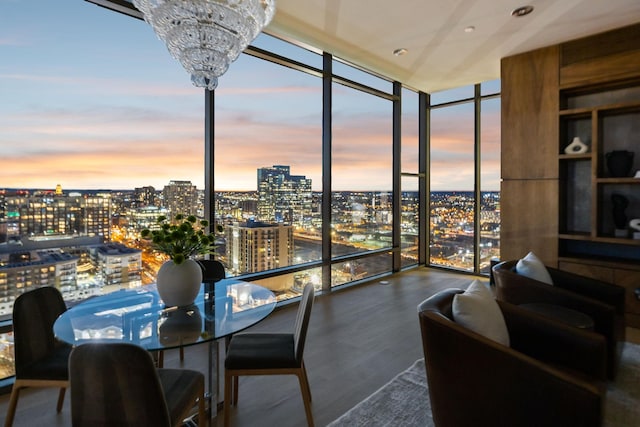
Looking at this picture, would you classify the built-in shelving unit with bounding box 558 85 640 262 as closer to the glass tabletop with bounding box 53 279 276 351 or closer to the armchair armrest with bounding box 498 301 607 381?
the armchair armrest with bounding box 498 301 607 381

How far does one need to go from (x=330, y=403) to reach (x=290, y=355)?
58 centimetres

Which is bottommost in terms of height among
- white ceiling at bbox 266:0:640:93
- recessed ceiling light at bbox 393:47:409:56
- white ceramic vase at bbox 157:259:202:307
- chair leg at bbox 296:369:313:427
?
chair leg at bbox 296:369:313:427

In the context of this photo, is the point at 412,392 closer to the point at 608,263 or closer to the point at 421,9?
the point at 608,263

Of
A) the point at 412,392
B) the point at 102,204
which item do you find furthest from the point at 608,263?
the point at 102,204

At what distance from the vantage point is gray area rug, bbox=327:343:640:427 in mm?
2133

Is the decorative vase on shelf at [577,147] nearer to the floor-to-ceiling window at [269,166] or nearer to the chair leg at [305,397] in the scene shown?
the floor-to-ceiling window at [269,166]

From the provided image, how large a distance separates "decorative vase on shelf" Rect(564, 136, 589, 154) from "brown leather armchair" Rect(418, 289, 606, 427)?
3130mm

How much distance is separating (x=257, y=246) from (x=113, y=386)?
2.87m

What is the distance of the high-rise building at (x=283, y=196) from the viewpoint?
421cm

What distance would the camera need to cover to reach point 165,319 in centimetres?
192

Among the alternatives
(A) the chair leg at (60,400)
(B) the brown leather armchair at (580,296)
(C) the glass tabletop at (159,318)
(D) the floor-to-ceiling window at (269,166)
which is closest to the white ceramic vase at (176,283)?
(C) the glass tabletop at (159,318)

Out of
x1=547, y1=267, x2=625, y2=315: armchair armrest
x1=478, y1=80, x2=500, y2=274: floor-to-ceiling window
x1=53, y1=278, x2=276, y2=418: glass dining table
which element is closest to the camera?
x1=53, y1=278, x2=276, y2=418: glass dining table

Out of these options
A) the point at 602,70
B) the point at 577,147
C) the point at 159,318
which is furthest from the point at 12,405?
the point at 602,70

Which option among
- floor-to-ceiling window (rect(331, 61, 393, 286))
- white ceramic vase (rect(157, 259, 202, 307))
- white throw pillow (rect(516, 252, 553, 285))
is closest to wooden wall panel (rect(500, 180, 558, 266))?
white throw pillow (rect(516, 252, 553, 285))
